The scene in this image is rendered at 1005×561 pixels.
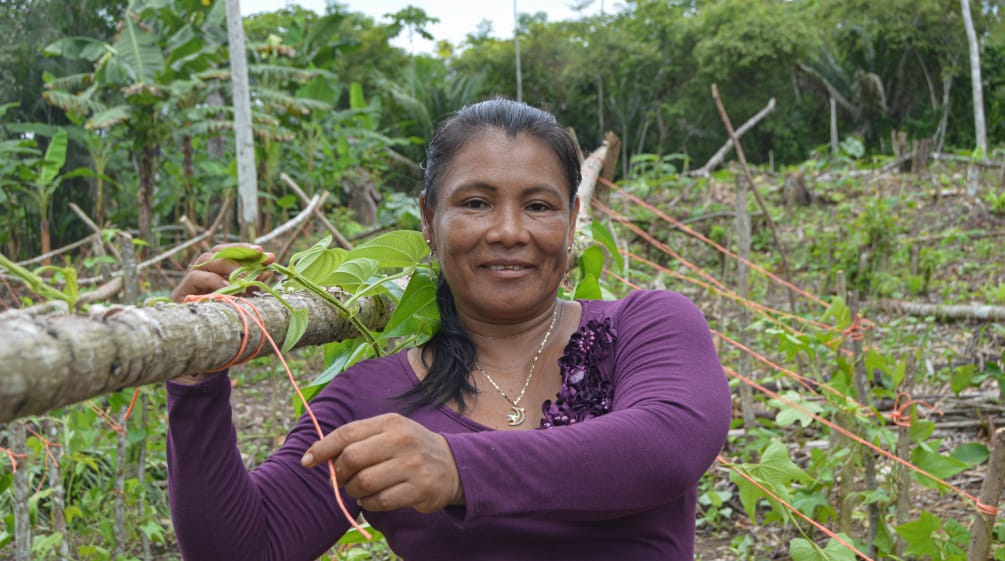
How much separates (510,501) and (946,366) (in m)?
3.53

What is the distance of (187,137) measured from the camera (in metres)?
8.00

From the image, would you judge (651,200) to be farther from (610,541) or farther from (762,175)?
(610,541)

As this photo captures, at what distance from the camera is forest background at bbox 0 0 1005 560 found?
8.67 ft

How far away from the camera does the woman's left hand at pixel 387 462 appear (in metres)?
0.92

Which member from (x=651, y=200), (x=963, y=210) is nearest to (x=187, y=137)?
(x=651, y=200)

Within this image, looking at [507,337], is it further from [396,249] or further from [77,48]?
[77,48]

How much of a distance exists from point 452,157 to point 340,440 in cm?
62

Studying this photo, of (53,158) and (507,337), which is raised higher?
(507,337)

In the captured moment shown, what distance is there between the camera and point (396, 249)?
1554 millimetres

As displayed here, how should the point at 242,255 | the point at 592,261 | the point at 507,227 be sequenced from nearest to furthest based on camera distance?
the point at 242,255, the point at 507,227, the point at 592,261

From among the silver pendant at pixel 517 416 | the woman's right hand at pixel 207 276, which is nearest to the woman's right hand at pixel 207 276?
the woman's right hand at pixel 207 276

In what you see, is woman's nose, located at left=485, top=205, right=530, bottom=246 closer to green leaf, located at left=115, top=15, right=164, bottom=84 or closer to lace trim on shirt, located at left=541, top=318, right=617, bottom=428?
lace trim on shirt, located at left=541, top=318, right=617, bottom=428

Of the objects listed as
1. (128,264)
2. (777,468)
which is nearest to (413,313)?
(777,468)

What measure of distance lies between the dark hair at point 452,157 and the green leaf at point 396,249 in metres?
0.08
